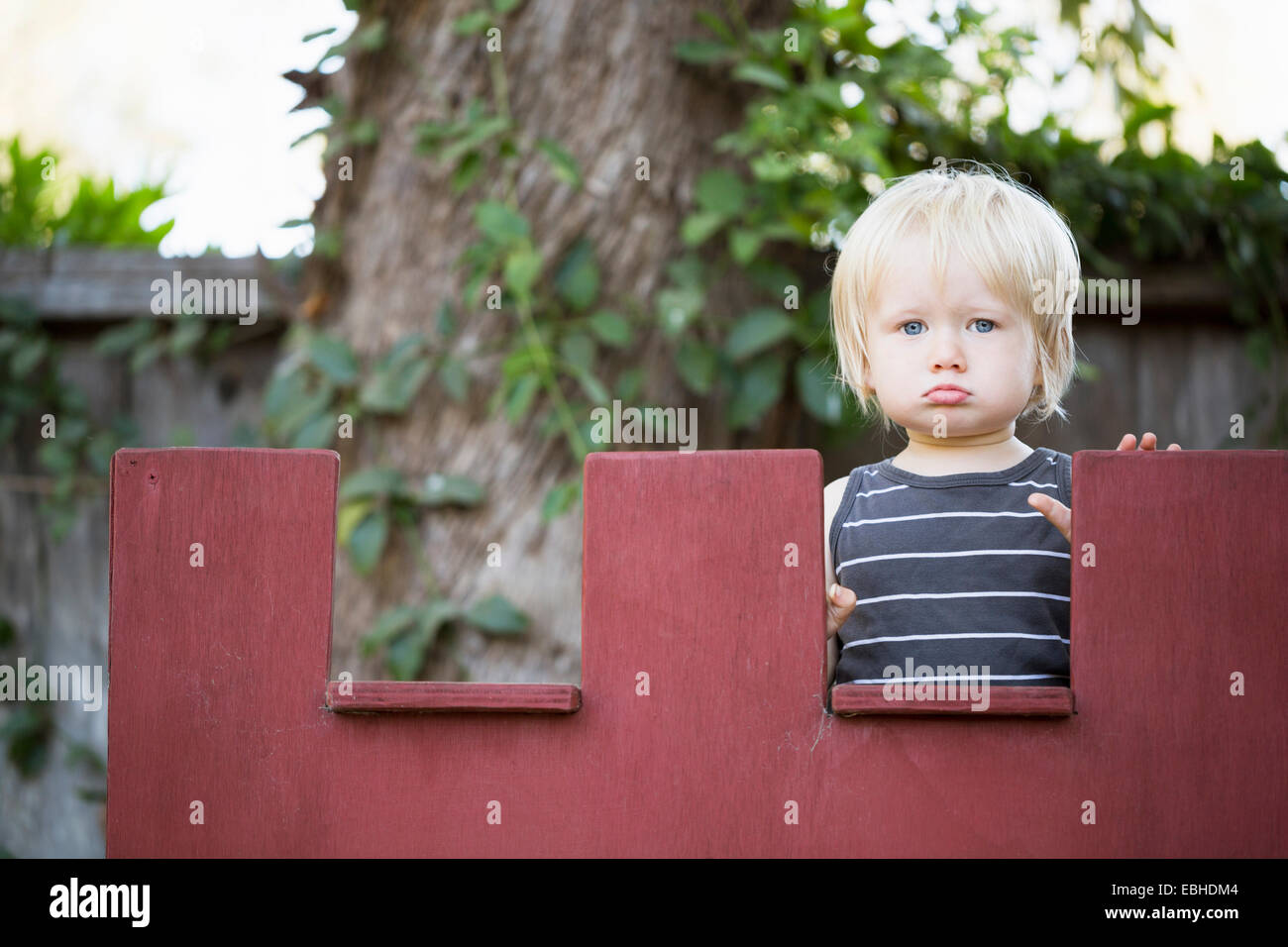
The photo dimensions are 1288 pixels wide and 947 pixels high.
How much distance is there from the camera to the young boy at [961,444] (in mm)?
1188

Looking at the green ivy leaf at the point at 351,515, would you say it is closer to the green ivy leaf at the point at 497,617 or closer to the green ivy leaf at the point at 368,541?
the green ivy leaf at the point at 368,541

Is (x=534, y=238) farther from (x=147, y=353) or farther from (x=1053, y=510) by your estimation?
(x=1053, y=510)

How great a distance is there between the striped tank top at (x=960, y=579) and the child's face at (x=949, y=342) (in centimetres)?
10

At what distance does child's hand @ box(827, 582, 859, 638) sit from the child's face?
0.22m

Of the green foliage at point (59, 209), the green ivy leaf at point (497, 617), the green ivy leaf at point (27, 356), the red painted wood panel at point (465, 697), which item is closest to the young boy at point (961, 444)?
the red painted wood panel at point (465, 697)

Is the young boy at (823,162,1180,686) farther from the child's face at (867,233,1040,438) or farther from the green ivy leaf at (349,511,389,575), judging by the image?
the green ivy leaf at (349,511,389,575)

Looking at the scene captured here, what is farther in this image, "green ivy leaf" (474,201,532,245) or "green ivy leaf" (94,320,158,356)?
"green ivy leaf" (94,320,158,356)

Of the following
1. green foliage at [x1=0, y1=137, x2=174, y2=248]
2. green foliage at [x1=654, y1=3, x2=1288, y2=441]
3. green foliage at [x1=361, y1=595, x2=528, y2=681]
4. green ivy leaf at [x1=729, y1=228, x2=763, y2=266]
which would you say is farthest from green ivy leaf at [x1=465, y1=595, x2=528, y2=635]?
green foliage at [x1=0, y1=137, x2=174, y2=248]

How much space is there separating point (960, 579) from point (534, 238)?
1.40 metres

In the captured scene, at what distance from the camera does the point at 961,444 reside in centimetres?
130

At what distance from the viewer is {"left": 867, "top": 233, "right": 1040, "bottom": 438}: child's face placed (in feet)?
3.93

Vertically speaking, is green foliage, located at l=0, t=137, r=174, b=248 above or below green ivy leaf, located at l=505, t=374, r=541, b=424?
above

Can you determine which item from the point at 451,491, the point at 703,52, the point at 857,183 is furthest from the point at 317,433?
the point at 857,183
